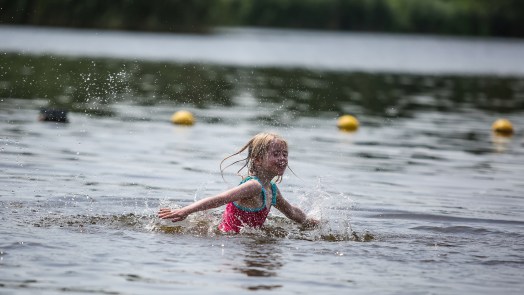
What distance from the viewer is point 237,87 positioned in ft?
120

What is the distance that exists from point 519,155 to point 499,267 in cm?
1120

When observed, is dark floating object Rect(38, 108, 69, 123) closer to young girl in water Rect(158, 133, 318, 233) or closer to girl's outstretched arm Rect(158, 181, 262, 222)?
young girl in water Rect(158, 133, 318, 233)

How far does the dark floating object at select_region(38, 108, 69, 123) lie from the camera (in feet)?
73.9

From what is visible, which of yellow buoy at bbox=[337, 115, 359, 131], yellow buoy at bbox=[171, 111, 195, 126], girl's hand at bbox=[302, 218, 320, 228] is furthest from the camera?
yellow buoy at bbox=[337, 115, 359, 131]

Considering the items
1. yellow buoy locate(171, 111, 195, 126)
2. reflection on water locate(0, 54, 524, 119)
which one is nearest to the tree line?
reflection on water locate(0, 54, 524, 119)

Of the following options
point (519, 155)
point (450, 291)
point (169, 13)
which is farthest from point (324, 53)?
point (450, 291)

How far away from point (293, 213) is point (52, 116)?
12.0 metres

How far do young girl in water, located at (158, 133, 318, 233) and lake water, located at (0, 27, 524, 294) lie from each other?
195 millimetres

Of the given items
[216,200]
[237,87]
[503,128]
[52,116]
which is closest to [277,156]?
[216,200]

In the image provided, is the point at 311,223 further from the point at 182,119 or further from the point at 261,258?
the point at 182,119

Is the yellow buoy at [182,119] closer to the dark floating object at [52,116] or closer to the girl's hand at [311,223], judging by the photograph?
the dark floating object at [52,116]

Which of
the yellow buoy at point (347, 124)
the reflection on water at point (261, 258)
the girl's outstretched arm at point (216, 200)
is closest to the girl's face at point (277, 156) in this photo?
the girl's outstretched arm at point (216, 200)

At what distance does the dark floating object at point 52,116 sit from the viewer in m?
22.5

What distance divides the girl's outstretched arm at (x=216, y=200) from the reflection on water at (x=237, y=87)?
565 inches
